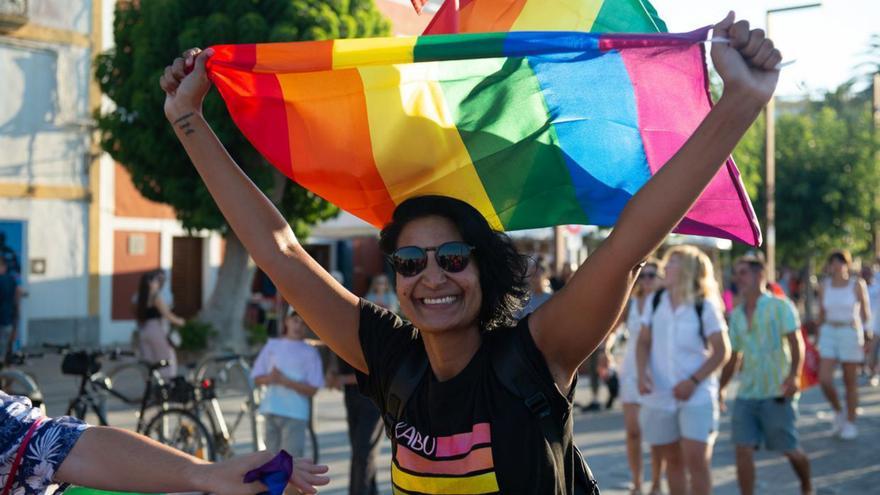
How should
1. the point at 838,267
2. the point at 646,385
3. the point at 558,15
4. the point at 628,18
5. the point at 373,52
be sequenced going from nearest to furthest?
the point at 373,52 → the point at 628,18 → the point at 558,15 → the point at 646,385 → the point at 838,267

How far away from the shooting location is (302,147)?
336 cm

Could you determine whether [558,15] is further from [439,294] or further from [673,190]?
[673,190]

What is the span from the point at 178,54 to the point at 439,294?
17446 mm

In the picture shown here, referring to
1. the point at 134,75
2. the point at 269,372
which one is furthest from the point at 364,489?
the point at 134,75

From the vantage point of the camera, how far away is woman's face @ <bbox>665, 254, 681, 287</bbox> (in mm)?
7496

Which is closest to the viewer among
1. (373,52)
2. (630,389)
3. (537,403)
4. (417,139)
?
(537,403)

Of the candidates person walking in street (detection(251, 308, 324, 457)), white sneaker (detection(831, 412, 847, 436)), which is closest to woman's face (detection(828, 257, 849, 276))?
white sneaker (detection(831, 412, 847, 436))

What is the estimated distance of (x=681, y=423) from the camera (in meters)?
7.27

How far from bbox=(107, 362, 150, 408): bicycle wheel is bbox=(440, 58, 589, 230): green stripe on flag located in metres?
8.02

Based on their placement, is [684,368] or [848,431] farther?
[848,431]

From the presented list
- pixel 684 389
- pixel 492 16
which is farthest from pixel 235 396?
pixel 492 16

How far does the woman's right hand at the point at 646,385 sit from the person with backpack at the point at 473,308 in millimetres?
4729

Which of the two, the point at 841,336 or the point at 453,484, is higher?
the point at 841,336

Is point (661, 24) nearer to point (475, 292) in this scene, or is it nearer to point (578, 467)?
point (475, 292)
